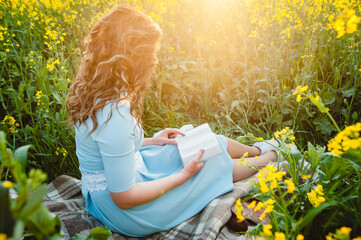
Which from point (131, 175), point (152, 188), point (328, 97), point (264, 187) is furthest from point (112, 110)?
point (328, 97)

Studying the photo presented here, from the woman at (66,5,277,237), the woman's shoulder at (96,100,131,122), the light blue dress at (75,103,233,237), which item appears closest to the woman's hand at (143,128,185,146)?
the light blue dress at (75,103,233,237)

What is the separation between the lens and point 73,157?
198cm

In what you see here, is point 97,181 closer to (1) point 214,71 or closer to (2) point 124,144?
(2) point 124,144

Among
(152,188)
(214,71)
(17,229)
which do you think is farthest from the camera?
(214,71)

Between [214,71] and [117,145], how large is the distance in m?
1.70

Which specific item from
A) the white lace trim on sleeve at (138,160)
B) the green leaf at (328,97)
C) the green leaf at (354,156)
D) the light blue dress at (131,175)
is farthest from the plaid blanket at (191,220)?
the green leaf at (328,97)

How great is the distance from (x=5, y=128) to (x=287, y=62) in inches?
86.6

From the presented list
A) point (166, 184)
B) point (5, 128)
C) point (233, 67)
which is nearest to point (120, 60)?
point (166, 184)

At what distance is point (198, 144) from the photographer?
1450mm

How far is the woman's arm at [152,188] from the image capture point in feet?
3.95

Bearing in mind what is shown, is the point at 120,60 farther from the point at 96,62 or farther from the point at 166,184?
the point at 166,184

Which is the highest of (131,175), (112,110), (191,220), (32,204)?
(32,204)

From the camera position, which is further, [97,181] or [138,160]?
[138,160]

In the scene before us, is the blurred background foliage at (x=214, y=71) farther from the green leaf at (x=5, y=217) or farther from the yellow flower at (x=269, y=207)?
the green leaf at (x=5, y=217)
